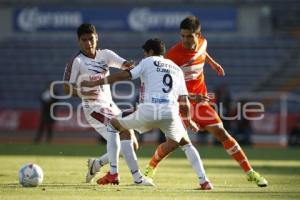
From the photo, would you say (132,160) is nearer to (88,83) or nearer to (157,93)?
(157,93)

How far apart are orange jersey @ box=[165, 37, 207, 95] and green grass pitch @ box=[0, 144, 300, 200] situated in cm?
138

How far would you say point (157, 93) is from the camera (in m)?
10.8

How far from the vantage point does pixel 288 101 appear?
30.4 m

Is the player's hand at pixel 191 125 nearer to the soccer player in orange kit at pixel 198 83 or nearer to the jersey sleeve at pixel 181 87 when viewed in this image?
the soccer player in orange kit at pixel 198 83

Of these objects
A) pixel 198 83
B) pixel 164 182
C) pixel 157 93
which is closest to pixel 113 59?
pixel 198 83

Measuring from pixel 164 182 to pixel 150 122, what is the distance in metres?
1.60

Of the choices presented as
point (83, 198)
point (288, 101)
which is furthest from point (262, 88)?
point (83, 198)

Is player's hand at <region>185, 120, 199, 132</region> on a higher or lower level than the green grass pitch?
higher

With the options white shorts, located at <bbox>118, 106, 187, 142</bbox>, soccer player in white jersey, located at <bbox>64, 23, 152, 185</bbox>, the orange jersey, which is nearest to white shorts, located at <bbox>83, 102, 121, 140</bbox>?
soccer player in white jersey, located at <bbox>64, 23, 152, 185</bbox>

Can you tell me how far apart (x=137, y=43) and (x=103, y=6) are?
10.6 ft

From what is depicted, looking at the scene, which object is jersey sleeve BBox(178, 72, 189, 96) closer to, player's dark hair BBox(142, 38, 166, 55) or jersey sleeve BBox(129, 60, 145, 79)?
player's dark hair BBox(142, 38, 166, 55)

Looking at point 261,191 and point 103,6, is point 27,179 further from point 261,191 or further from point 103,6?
point 103,6

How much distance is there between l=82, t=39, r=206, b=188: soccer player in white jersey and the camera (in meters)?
10.8

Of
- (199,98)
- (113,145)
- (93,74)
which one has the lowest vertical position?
(113,145)
